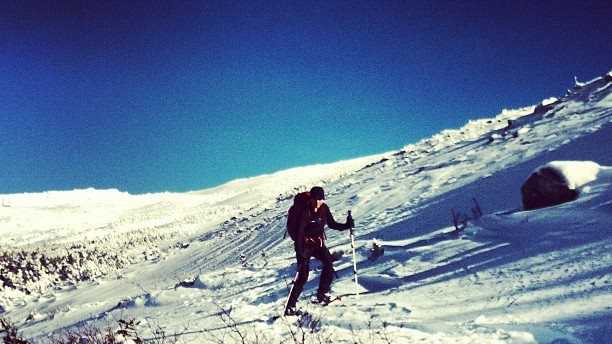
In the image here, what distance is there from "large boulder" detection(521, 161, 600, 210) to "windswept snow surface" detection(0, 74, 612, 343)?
168 millimetres

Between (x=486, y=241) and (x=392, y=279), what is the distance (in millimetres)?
1603

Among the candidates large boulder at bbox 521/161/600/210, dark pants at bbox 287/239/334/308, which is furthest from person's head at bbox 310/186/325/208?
large boulder at bbox 521/161/600/210

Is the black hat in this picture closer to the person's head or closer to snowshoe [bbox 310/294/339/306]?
the person's head

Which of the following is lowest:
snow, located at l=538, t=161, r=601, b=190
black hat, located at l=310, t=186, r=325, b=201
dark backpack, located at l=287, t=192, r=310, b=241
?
snow, located at l=538, t=161, r=601, b=190

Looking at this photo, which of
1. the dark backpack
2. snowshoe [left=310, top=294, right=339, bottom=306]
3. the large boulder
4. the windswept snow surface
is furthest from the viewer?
the large boulder

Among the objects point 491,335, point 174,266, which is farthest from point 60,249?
point 491,335

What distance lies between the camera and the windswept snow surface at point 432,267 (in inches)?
189

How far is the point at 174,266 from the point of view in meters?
19.8

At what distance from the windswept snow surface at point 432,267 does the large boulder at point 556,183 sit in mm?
168

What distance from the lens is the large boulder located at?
7406 mm

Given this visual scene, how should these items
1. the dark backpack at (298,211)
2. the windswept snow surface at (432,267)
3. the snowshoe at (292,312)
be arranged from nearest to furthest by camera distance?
the windswept snow surface at (432,267) → the snowshoe at (292,312) → the dark backpack at (298,211)

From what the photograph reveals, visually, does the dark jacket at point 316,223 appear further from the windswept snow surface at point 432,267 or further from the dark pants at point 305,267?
the windswept snow surface at point 432,267

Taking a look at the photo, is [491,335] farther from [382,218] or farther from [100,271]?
[100,271]

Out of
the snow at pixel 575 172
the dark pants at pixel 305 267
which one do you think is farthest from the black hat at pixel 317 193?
the snow at pixel 575 172
